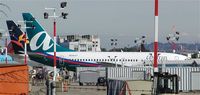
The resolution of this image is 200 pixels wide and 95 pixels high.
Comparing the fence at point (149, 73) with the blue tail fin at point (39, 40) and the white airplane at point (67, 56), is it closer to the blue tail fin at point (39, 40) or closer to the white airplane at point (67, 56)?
the white airplane at point (67, 56)

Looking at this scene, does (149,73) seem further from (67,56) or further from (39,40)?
(39,40)

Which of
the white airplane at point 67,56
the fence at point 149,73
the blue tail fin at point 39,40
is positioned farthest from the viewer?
the blue tail fin at point 39,40

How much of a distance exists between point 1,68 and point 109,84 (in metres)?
11.1

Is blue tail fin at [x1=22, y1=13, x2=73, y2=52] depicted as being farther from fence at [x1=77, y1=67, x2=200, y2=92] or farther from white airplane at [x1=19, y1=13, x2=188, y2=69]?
fence at [x1=77, y1=67, x2=200, y2=92]

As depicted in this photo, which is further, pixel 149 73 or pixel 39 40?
pixel 39 40

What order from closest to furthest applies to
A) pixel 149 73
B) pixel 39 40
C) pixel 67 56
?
pixel 149 73
pixel 67 56
pixel 39 40

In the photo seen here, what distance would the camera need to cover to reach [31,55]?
78.7 meters

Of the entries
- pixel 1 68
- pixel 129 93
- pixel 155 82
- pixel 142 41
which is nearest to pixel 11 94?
pixel 1 68

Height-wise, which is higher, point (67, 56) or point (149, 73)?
point (67, 56)

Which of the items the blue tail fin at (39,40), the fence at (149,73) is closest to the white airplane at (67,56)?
the blue tail fin at (39,40)

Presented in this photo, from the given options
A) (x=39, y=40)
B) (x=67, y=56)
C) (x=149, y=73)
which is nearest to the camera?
(x=149, y=73)

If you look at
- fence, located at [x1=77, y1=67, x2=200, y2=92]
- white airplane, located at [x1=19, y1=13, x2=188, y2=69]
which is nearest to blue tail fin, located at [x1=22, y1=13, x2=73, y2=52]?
white airplane, located at [x1=19, y1=13, x2=188, y2=69]

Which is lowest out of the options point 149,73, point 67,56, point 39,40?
point 149,73

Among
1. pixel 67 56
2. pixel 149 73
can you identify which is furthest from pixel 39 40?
pixel 149 73
